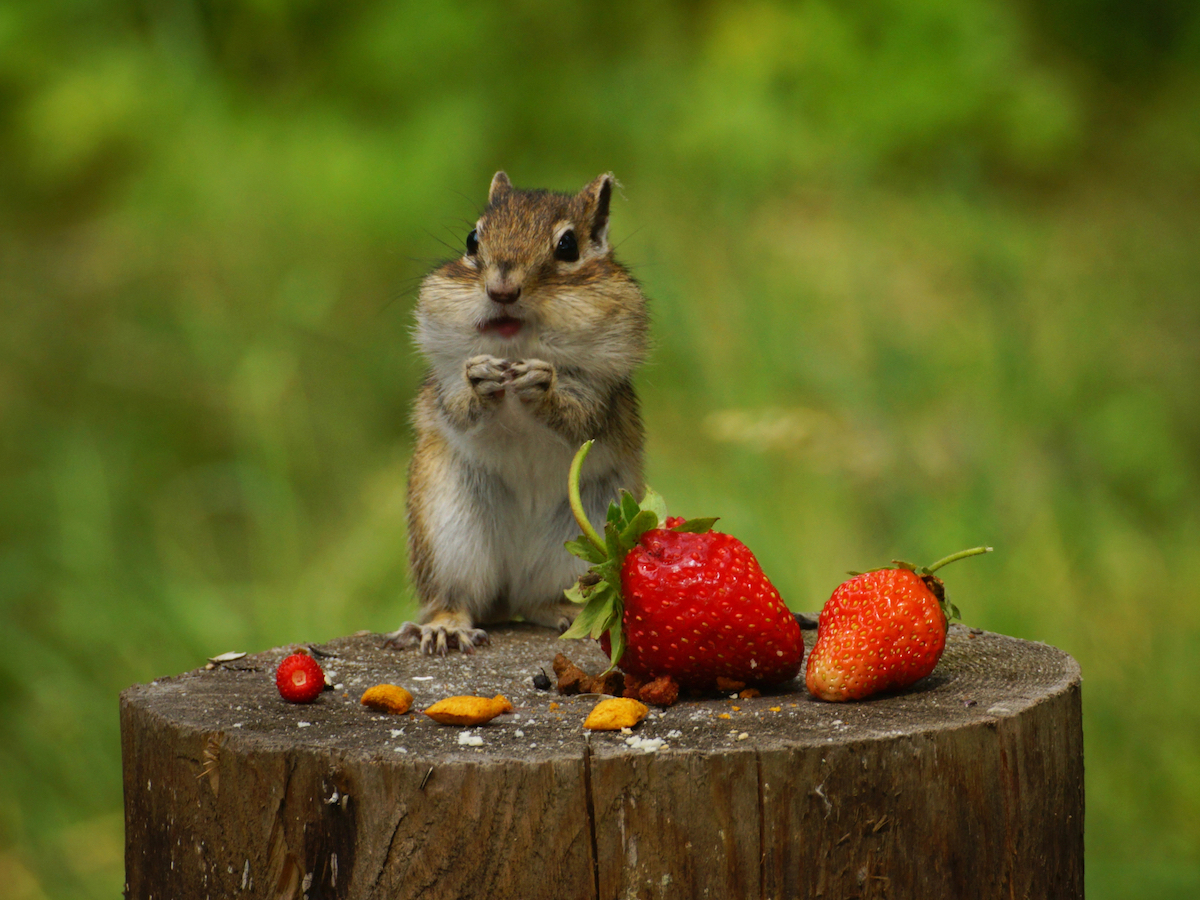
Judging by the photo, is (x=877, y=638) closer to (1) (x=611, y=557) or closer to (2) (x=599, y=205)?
(1) (x=611, y=557)

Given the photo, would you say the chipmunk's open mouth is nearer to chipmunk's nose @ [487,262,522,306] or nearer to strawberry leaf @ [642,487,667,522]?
chipmunk's nose @ [487,262,522,306]

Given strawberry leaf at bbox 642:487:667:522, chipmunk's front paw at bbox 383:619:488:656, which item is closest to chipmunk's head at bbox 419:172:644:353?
chipmunk's front paw at bbox 383:619:488:656

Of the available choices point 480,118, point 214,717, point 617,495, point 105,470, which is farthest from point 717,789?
point 480,118

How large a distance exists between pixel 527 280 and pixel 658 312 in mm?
1770

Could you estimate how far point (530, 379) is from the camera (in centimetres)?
294

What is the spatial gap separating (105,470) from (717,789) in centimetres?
466

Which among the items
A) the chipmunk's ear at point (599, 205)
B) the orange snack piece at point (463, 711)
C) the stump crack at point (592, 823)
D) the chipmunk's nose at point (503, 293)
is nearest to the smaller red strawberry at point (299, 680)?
the orange snack piece at point (463, 711)

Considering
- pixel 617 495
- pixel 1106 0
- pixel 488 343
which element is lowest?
pixel 617 495

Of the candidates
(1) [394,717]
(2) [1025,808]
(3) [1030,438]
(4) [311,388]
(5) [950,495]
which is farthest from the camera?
(4) [311,388]

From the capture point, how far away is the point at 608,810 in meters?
1.88

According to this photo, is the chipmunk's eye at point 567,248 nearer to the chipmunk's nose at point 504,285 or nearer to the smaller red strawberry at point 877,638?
the chipmunk's nose at point 504,285

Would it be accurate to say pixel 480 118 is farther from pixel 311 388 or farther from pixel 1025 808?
pixel 1025 808

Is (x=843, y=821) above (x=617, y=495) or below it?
below

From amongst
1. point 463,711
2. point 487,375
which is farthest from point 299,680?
point 487,375
